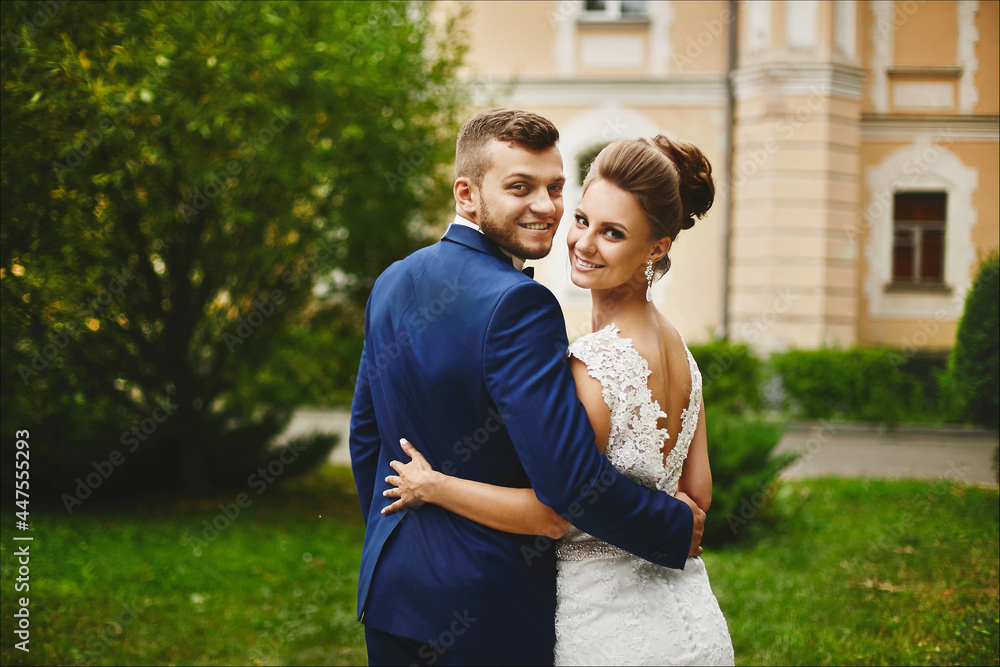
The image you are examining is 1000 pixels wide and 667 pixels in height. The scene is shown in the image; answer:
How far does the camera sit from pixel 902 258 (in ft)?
17.1

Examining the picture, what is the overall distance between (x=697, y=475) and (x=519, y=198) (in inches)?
35.0

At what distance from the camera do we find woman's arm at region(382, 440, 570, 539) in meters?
1.83

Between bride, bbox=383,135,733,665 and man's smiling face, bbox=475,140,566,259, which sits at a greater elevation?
man's smiling face, bbox=475,140,566,259

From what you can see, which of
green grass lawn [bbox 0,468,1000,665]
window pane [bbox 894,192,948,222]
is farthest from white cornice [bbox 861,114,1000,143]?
green grass lawn [bbox 0,468,1000,665]

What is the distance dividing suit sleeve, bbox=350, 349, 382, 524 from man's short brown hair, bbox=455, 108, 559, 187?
655 millimetres

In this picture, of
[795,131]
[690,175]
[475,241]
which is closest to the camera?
[475,241]

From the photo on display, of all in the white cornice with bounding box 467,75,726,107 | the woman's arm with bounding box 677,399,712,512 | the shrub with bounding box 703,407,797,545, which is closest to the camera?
the woman's arm with bounding box 677,399,712,512

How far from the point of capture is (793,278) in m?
8.94

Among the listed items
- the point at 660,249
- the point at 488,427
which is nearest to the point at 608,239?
the point at 660,249

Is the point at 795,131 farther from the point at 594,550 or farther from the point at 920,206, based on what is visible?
the point at 594,550

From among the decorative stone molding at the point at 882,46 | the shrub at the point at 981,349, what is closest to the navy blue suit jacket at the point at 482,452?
the shrub at the point at 981,349

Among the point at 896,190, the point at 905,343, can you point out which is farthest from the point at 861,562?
the point at 896,190

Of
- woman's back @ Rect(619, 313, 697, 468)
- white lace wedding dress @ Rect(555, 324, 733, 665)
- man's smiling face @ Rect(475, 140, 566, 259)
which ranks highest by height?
man's smiling face @ Rect(475, 140, 566, 259)

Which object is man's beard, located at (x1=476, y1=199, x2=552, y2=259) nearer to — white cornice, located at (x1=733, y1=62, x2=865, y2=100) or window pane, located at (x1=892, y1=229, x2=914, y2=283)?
window pane, located at (x1=892, y1=229, x2=914, y2=283)
